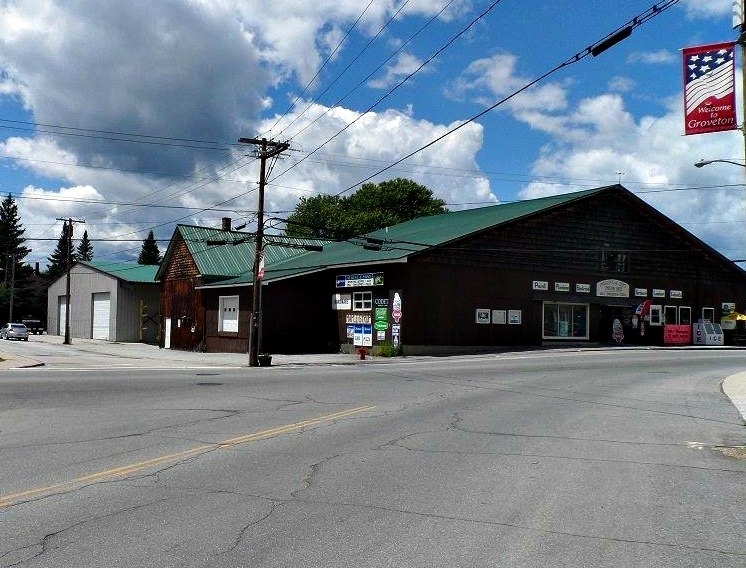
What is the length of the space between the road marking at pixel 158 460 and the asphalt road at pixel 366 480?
0.04 metres

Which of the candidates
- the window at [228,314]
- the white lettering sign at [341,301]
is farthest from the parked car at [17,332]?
the white lettering sign at [341,301]

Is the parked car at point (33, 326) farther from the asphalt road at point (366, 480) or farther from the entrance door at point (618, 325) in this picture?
the asphalt road at point (366, 480)

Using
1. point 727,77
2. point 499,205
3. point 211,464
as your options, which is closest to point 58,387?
point 211,464

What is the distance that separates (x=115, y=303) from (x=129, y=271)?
5193 mm

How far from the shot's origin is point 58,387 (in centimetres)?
1694

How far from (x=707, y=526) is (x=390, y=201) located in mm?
67904

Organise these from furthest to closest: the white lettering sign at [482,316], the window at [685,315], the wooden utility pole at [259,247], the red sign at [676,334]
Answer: the window at [685,315]
the red sign at [676,334]
the white lettering sign at [482,316]
the wooden utility pole at [259,247]

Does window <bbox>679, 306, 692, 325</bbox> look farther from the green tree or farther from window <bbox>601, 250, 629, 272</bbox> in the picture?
the green tree

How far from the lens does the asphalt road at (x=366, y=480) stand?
17.9 ft

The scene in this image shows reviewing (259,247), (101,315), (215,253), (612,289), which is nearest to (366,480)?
(259,247)

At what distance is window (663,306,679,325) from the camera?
45.0 m

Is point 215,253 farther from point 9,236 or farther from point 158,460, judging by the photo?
point 9,236

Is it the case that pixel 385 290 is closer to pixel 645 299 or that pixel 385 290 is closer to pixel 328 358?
pixel 328 358

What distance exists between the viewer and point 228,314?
39.7m
